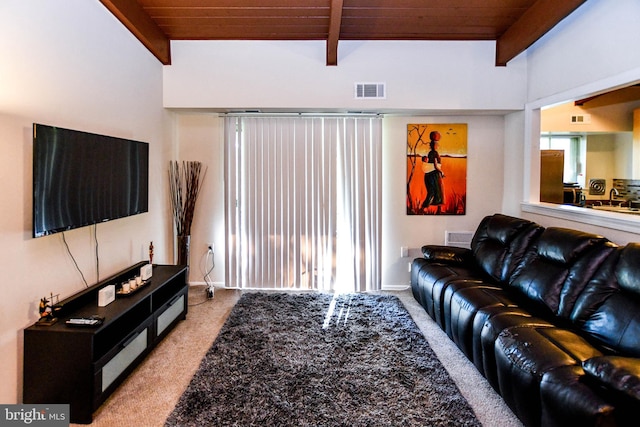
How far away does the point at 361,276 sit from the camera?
15.4ft

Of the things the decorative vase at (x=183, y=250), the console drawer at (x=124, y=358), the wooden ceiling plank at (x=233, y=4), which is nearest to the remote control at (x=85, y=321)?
the console drawer at (x=124, y=358)

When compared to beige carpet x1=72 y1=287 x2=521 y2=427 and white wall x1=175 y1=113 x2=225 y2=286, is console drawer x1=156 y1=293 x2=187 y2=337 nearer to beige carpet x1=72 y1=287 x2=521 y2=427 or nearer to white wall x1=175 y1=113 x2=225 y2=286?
beige carpet x1=72 y1=287 x2=521 y2=427

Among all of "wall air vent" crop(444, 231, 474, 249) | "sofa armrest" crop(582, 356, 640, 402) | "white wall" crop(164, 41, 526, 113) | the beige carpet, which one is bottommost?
the beige carpet

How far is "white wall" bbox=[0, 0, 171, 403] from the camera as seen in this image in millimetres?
2154

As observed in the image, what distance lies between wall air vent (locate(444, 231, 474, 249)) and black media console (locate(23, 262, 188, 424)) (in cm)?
344

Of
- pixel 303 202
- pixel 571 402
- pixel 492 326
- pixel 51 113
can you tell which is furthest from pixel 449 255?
pixel 51 113

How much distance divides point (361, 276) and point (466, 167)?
6.05 feet

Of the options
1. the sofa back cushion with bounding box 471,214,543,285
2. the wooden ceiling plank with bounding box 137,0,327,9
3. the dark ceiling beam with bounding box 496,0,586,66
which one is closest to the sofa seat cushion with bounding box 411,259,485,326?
the sofa back cushion with bounding box 471,214,543,285

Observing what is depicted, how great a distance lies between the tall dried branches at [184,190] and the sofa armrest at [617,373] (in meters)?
3.88

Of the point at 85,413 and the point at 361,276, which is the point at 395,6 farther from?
the point at 85,413

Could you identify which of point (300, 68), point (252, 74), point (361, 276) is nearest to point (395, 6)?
point (300, 68)

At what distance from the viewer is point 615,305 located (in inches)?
88.0

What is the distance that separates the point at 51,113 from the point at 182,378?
6.40ft

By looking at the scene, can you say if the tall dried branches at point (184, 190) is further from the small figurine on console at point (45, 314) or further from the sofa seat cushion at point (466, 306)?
the sofa seat cushion at point (466, 306)
